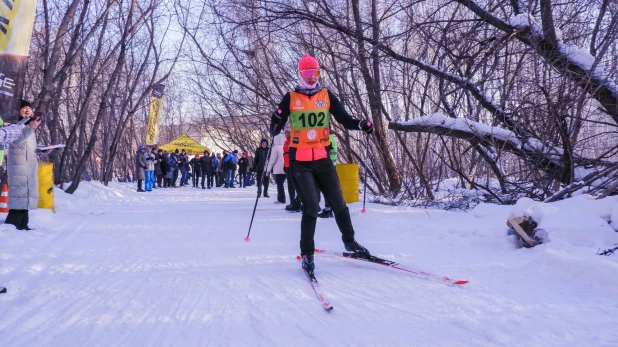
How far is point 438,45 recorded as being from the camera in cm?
775

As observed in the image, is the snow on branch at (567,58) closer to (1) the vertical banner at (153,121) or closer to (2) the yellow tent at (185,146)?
(1) the vertical banner at (153,121)

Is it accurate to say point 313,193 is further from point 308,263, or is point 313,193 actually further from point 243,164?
point 243,164

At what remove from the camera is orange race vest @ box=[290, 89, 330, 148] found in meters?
4.46

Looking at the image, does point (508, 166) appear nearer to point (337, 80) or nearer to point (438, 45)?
point (438, 45)

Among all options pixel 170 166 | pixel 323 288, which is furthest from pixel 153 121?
pixel 323 288

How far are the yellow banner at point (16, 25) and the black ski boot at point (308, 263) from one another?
5.20m

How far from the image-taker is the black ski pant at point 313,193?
14.4ft

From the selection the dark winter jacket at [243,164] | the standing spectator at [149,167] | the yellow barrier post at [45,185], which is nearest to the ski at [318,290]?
the yellow barrier post at [45,185]

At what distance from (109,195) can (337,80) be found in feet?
26.4

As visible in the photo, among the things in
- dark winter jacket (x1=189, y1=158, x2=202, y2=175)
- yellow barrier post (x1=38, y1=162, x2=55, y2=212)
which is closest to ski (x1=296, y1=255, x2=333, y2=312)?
yellow barrier post (x1=38, y1=162, x2=55, y2=212)

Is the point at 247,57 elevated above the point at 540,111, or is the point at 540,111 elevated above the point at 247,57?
the point at 247,57

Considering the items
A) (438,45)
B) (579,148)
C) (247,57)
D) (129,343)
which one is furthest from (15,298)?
(247,57)

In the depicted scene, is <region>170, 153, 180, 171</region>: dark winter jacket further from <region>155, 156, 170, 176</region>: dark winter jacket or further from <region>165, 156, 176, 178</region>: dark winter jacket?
<region>155, 156, 170, 176</region>: dark winter jacket

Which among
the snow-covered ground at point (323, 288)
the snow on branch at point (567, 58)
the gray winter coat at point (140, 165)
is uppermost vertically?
the snow on branch at point (567, 58)
